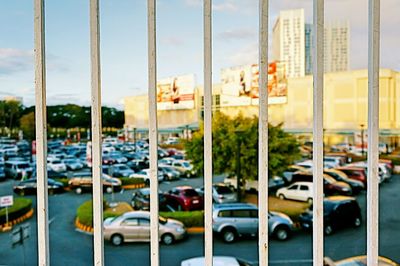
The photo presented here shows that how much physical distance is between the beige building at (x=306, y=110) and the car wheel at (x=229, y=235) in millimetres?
1782

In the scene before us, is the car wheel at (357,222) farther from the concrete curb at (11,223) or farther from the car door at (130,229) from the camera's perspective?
the concrete curb at (11,223)

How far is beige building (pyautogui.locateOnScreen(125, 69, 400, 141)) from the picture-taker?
561cm

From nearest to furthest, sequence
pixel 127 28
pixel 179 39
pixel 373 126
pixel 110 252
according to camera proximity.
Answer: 1. pixel 373 126
2. pixel 127 28
3. pixel 110 252
4. pixel 179 39

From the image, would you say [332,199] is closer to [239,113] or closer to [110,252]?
[239,113]

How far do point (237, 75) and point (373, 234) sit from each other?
17.4 feet

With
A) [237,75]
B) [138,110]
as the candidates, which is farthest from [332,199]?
[138,110]

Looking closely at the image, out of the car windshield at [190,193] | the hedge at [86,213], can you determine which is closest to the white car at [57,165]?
the hedge at [86,213]

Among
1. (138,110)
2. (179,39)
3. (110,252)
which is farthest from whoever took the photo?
(138,110)

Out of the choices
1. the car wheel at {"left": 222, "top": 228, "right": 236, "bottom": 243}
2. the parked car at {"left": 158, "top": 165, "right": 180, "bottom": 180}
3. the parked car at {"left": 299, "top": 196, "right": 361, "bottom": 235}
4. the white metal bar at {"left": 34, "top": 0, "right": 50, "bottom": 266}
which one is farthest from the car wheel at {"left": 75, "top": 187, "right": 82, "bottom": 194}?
the white metal bar at {"left": 34, "top": 0, "right": 50, "bottom": 266}

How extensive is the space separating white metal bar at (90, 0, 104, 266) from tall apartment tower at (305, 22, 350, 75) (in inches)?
191

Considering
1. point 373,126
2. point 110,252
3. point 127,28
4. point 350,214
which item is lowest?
point 110,252

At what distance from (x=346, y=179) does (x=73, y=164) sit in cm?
435

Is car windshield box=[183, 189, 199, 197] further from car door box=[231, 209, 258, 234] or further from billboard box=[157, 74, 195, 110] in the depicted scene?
billboard box=[157, 74, 195, 110]

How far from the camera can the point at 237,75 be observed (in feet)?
19.3
